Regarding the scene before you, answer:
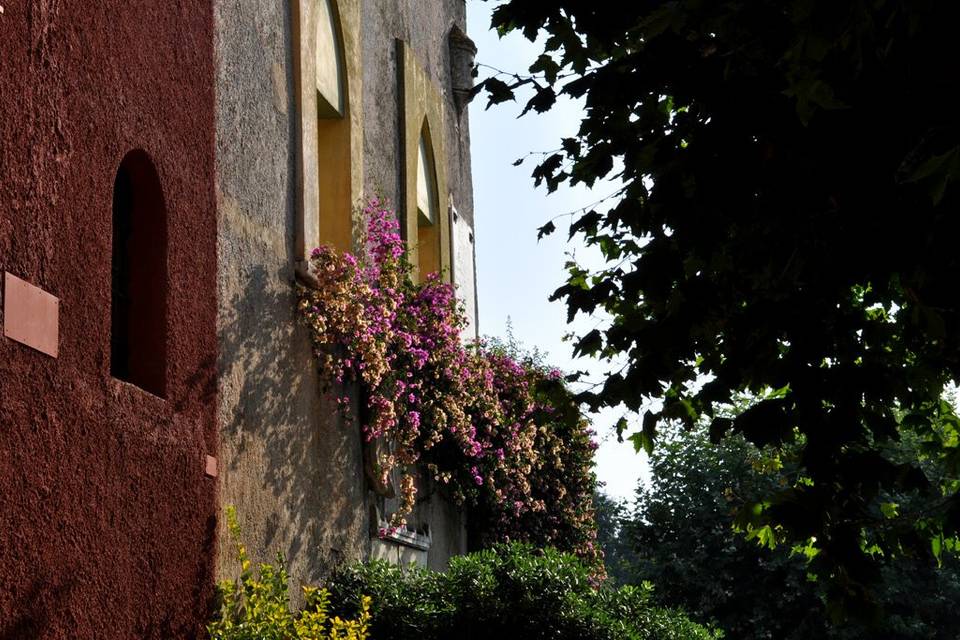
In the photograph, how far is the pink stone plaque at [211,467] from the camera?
8.67 meters

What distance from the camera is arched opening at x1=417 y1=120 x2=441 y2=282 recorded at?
15.7 meters

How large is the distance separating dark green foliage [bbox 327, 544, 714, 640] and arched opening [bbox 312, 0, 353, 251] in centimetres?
270

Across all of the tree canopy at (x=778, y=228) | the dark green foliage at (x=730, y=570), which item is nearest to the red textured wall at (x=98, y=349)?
the tree canopy at (x=778, y=228)

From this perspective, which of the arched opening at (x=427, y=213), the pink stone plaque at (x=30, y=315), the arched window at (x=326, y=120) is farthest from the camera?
the arched opening at (x=427, y=213)

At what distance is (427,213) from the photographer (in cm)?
1579

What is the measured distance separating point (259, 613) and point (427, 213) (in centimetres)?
763

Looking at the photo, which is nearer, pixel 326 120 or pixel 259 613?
pixel 259 613

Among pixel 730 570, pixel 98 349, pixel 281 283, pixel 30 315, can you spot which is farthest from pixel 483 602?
pixel 730 570

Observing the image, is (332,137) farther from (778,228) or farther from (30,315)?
(778,228)

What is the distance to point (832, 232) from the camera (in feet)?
19.1

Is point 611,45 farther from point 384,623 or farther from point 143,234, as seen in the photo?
point 384,623

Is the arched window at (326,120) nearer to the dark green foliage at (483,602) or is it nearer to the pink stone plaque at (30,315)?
the dark green foliage at (483,602)

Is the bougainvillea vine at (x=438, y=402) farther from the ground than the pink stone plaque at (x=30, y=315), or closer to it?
farther from the ground

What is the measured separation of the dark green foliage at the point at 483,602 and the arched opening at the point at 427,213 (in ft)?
16.1
